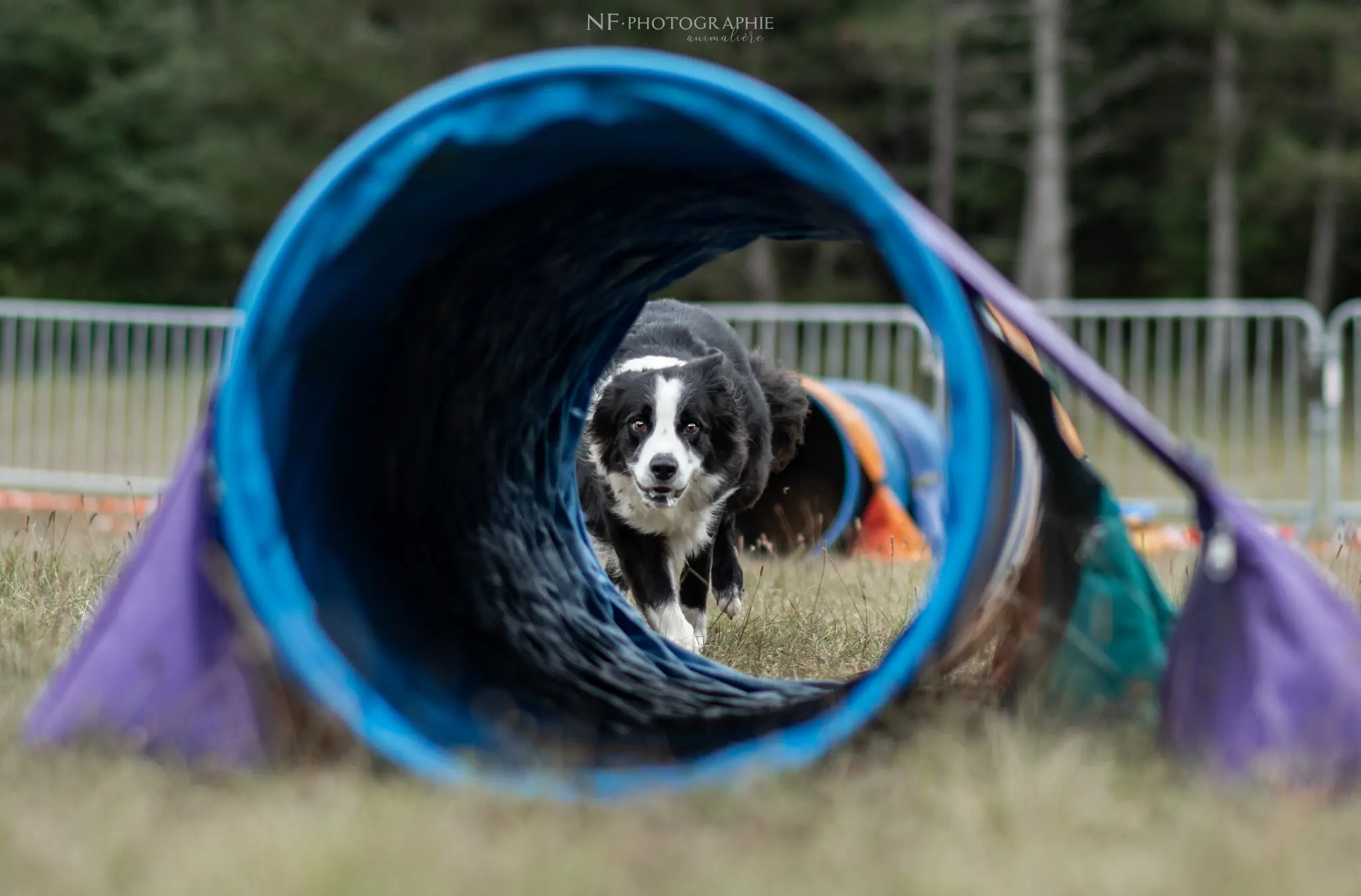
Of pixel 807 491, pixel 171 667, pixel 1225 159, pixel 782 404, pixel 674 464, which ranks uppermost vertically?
pixel 1225 159

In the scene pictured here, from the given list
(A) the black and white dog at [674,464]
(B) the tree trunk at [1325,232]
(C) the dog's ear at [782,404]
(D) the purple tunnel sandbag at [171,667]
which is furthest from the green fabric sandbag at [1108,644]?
(B) the tree trunk at [1325,232]

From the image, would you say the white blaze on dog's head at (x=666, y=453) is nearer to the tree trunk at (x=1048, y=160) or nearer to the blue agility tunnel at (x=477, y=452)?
the blue agility tunnel at (x=477, y=452)

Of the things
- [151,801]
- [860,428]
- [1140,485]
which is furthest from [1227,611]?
[1140,485]

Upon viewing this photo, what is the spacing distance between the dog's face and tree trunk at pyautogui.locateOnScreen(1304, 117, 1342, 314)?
1736 cm

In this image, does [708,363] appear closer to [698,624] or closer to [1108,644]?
[698,624]

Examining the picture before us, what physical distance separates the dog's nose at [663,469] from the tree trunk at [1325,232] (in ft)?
58.0

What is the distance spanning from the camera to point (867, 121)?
22.5 m

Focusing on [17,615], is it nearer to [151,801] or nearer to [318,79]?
[151,801]

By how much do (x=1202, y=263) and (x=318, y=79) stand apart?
1343cm

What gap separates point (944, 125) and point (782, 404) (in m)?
17.7

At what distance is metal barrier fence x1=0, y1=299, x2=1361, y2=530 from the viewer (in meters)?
10.2

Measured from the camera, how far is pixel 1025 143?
24547 mm

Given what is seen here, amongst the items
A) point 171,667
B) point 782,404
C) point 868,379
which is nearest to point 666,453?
point 782,404

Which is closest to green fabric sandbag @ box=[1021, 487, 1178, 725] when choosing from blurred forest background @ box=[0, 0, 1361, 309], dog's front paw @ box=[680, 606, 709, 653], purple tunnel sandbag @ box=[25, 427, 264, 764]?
purple tunnel sandbag @ box=[25, 427, 264, 764]
